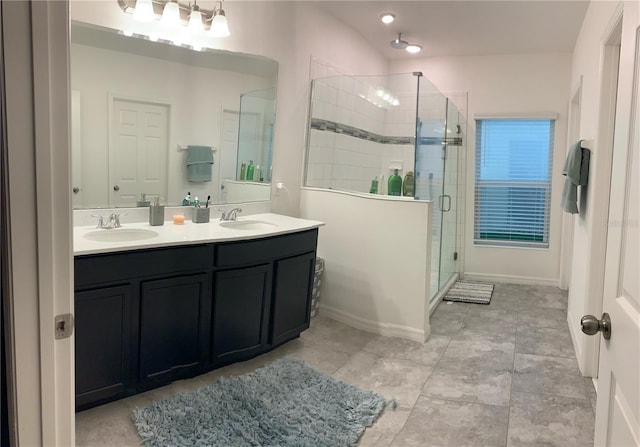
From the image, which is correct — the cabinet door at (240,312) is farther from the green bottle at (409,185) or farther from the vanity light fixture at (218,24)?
the vanity light fixture at (218,24)

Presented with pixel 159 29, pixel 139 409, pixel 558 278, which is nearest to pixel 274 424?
pixel 139 409

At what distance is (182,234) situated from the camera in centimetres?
259

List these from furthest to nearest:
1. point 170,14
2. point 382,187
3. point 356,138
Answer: point 356,138 → point 382,187 → point 170,14

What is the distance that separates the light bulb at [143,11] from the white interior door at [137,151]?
17.9 inches

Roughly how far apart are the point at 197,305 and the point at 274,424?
74 cm

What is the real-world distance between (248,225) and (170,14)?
1.36m

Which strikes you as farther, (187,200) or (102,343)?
(187,200)

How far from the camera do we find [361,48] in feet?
15.6

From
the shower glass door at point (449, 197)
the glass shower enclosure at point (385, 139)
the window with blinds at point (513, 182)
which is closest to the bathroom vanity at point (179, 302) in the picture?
the glass shower enclosure at point (385, 139)

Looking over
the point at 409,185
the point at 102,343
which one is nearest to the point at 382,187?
the point at 409,185

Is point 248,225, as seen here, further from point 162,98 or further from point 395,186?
point 395,186

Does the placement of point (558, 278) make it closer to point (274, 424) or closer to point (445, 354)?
point (445, 354)

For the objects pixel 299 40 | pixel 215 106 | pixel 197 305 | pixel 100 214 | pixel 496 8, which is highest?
pixel 496 8

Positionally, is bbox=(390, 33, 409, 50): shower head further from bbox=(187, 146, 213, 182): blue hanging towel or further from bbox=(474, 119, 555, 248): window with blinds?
bbox=(187, 146, 213, 182): blue hanging towel
